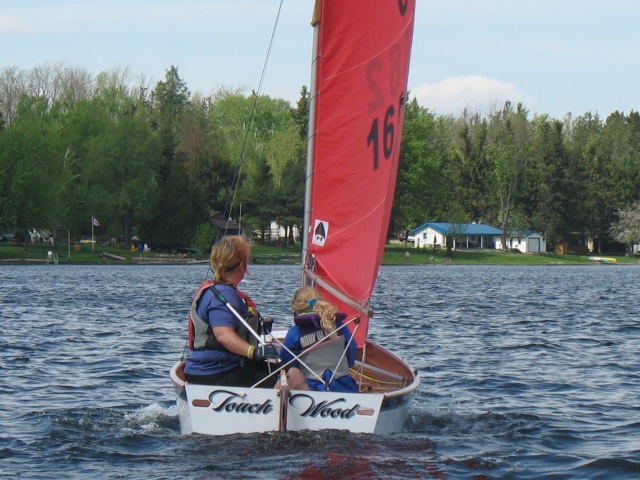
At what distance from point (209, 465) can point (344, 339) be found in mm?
1908

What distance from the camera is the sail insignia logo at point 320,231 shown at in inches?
492

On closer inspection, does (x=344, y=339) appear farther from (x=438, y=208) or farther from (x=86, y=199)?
(x=438, y=208)

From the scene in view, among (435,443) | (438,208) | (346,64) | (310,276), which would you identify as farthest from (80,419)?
(438,208)

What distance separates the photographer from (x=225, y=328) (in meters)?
10.2

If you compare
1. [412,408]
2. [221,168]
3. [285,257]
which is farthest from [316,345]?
[221,168]

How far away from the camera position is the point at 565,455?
11.3 meters

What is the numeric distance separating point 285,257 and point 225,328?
7605 centimetres

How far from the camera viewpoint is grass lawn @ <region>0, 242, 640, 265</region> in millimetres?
76875

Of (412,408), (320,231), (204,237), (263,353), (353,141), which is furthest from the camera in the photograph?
(204,237)

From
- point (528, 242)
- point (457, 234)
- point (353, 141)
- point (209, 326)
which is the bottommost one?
point (209, 326)

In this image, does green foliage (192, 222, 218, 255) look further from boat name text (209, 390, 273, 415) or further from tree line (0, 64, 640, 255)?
boat name text (209, 390, 273, 415)

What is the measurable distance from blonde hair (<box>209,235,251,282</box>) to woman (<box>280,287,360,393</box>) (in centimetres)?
83

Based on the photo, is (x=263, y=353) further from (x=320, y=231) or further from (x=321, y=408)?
(x=320, y=231)

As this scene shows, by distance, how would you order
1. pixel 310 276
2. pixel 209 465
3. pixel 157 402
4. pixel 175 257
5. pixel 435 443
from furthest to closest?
pixel 175 257, pixel 157 402, pixel 310 276, pixel 435 443, pixel 209 465
